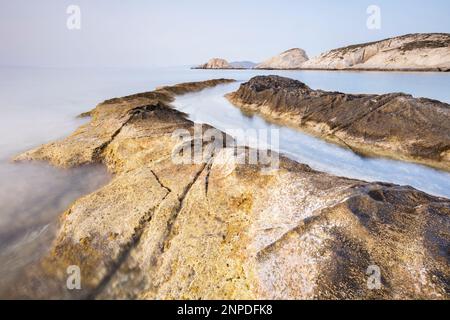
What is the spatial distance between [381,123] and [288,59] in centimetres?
16848

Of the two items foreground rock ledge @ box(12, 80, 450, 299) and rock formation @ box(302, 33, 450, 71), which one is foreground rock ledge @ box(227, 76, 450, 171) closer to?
foreground rock ledge @ box(12, 80, 450, 299)

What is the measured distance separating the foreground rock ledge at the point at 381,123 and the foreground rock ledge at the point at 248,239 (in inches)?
362

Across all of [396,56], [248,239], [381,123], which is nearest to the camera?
[248,239]

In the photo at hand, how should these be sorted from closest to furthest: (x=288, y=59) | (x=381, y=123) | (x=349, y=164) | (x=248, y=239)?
(x=248, y=239) → (x=349, y=164) → (x=381, y=123) → (x=288, y=59)

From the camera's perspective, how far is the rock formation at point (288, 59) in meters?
168

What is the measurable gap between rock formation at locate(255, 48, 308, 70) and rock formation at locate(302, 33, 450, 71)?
31.0 m

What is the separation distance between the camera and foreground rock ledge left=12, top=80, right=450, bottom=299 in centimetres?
484

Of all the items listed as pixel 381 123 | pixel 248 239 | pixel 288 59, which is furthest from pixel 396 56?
pixel 248 239

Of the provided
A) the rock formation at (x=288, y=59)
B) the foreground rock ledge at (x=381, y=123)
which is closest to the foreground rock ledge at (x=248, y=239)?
the foreground rock ledge at (x=381, y=123)

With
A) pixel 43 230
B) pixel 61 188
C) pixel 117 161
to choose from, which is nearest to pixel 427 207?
pixel 43 230

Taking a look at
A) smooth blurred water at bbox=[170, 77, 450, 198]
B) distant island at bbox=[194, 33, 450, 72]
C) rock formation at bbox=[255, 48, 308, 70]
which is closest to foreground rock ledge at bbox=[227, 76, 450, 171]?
smooth blurred water at bbox=[170, 77, 450, 198]

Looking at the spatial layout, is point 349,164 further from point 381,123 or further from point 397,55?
point 397,55

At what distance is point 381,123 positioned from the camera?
16.8m

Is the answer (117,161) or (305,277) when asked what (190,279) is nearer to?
(305,277)
